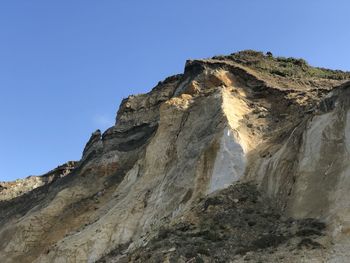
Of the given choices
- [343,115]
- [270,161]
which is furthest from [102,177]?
[343,115]

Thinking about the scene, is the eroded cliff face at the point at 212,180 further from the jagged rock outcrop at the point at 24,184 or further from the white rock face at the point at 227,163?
the jagged rock outcrop at the point at 24,184

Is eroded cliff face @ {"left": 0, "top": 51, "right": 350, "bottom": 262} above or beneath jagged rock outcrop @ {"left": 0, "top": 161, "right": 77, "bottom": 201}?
beneath

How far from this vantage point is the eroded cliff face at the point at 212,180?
2045 centimetres

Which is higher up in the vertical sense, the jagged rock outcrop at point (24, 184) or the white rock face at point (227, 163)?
the jagged rock outcrop at point (24, 184)

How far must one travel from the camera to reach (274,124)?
3127cm

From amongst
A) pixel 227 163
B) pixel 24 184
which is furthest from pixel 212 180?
pixel 24 184

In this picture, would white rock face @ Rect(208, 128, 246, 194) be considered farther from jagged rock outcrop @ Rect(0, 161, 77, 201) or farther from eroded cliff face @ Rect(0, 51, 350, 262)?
jagged rock outcrop @ Rect(0, 161, 77, 201)

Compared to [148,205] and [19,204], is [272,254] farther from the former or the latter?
[19,204]

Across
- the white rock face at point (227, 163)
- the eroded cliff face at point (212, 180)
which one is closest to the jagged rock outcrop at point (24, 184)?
the eroded cliff face at point (212, 180)

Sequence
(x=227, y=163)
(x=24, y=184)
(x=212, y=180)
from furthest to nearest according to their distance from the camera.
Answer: (x=24, y=184) → (x=227, y=163) → (x=212, y=180)

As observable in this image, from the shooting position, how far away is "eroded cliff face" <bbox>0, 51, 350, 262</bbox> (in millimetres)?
20453

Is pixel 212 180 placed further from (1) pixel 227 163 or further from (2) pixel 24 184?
(2) pixel 24 184

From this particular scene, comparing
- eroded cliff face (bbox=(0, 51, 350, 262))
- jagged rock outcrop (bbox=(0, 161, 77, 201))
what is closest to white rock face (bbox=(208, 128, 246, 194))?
A: eroded cliff face (bbox=(0, 51, 350, 262))

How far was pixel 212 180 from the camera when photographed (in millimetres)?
26516
